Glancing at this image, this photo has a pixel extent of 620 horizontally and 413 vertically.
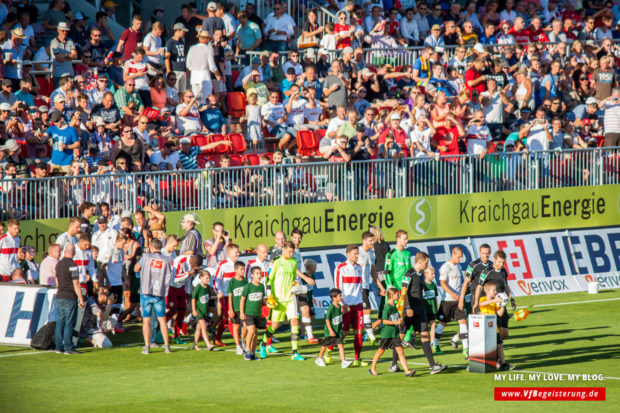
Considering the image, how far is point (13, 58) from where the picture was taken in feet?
84.9

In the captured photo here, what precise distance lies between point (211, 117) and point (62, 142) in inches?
193

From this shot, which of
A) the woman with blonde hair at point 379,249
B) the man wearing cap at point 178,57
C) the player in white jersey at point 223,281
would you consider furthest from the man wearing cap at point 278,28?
the player in white jersey at point 223,281

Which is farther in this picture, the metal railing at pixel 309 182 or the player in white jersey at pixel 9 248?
the metal railing at pixel 309 182

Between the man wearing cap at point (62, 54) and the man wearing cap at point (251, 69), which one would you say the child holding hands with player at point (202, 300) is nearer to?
the man wearing cap at point (62, 54)

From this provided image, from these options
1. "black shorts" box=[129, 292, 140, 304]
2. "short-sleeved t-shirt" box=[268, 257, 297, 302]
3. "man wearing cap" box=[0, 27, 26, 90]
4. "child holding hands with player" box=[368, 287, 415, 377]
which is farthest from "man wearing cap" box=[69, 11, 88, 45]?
"child holding hands with player" box=[368, 287, 415, 377]

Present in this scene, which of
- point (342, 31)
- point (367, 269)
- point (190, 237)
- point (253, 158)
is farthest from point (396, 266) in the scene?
point (342, 31)

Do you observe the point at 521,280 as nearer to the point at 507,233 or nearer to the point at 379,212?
the point at 507,233

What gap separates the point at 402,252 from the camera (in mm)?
20828

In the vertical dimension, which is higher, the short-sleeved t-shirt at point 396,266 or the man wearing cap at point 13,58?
the man wearing cap at point 13,58

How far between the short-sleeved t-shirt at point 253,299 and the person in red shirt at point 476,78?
14.1 meters

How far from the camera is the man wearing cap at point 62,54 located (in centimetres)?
2652

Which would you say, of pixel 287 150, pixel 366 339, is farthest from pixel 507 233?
pixel 366 339

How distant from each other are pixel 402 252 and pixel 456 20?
16.1 metres

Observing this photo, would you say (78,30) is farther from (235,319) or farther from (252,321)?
(252,321)
